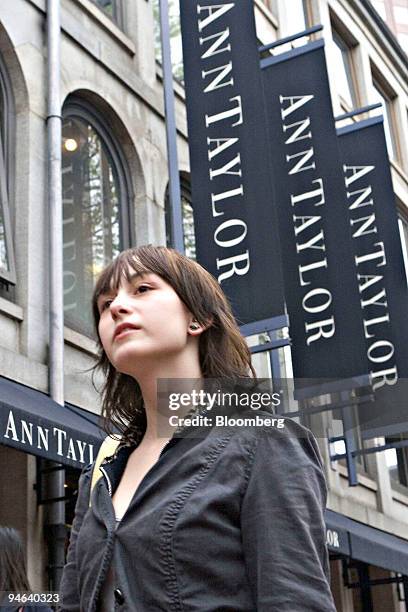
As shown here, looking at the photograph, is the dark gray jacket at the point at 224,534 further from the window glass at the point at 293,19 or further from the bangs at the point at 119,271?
the window glass at the point at 293,19

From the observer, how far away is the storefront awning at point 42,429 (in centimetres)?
754

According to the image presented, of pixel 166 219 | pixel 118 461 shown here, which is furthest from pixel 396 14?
pixel 118 461

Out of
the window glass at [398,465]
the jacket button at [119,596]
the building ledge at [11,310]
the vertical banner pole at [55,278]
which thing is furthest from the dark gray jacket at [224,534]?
the window glass at [398,465]

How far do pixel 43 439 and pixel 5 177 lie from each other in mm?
3585

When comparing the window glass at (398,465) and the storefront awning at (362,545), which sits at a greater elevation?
the window glass at (398,465)

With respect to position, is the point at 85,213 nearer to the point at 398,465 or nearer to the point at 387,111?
the point at 398,465

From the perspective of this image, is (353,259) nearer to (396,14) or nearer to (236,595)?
(236,595)

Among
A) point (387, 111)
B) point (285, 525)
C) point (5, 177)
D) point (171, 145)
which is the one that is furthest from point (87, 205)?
→ point (387, 111)

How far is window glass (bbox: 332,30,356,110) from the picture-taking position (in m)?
21.5

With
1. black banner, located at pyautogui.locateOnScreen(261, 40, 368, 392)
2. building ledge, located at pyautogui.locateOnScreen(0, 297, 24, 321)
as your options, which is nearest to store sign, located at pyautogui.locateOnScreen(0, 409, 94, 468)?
building ledge, located at pyautogui.locateOnScreen(0, 297, 24, 321)

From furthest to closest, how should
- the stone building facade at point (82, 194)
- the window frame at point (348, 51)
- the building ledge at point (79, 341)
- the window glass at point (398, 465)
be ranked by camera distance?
1. the window frame at point (348, 51)
2. the window glass at point (398, 465)
3. the building ledge at point (79, 341)
4. the stone building facade at point (82, 194)

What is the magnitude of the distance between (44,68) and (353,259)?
411 cm

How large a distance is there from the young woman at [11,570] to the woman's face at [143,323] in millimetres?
2299

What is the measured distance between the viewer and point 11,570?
175 inches
